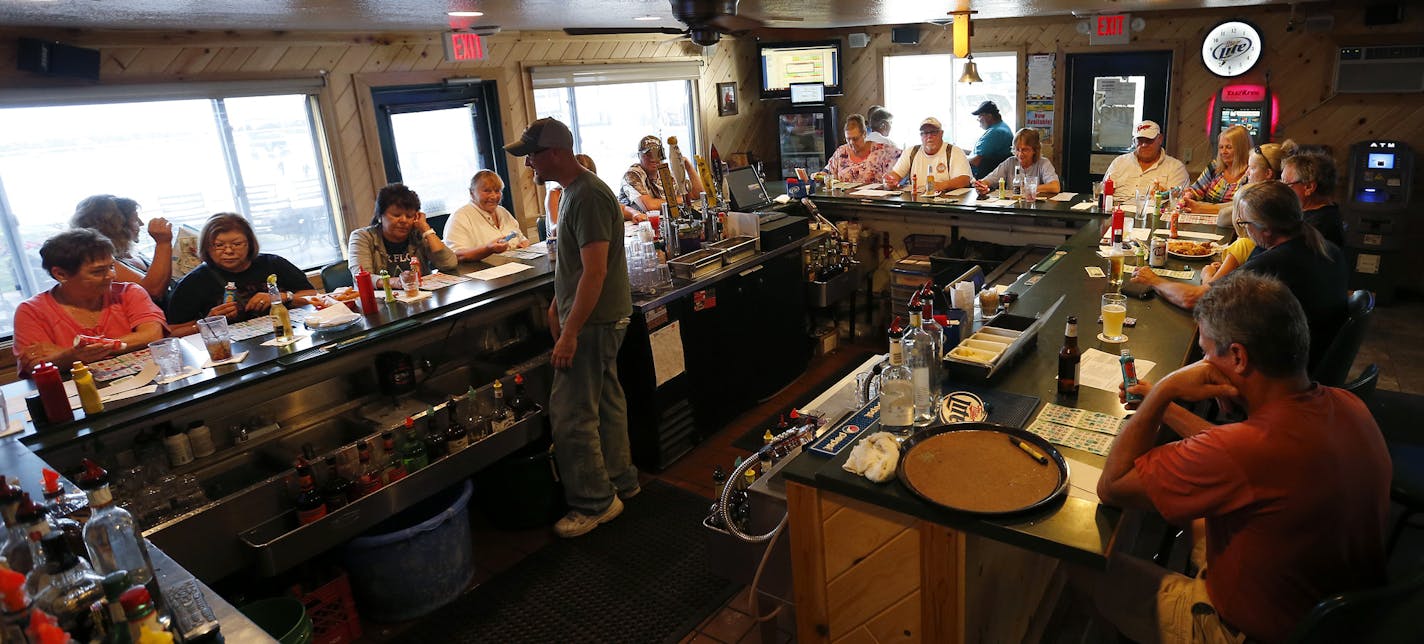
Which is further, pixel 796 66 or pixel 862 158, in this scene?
pixel 796 66

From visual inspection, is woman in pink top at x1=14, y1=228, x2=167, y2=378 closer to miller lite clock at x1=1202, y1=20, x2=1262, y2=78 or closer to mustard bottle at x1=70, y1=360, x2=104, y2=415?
mustard bottle at x1=70, y1=360, x2=104, y2=415

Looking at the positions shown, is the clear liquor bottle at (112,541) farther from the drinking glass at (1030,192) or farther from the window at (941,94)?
the window at (941,94)

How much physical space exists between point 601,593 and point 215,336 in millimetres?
1772

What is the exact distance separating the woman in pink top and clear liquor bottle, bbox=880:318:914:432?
286 cm

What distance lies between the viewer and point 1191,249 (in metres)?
4.13

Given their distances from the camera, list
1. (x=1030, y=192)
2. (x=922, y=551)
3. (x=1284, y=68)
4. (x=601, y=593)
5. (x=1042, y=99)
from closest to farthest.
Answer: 1. (x=922, y=551)
2. (x=601, y=593)
3. (x=1030, y=192)
4. (x=1284, y=68)
5. (x=1042, y=99)

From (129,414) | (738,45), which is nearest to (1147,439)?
(129,414)

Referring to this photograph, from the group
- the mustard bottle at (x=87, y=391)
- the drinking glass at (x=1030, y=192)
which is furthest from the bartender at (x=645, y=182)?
the mustard bottle at (x=87, y=391)

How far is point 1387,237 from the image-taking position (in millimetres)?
6172

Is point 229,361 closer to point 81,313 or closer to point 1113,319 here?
point 81,313

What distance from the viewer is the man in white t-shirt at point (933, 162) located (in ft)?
21.5

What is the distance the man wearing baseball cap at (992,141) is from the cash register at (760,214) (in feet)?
9.92

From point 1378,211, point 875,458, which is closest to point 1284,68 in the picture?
point 1378,211

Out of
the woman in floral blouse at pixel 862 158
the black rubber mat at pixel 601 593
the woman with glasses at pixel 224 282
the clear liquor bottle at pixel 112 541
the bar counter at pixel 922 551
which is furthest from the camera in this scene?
the woman in floral blouse at pixel 862 158
